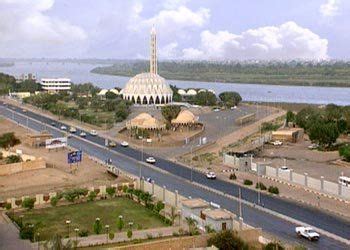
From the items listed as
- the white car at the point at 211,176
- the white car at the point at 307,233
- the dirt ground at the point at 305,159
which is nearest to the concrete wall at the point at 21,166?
the white car at the point at 211,176

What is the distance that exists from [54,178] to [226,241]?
1610 cm

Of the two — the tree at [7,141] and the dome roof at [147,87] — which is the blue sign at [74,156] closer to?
the tree at [7,141]

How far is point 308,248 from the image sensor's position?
21.3m

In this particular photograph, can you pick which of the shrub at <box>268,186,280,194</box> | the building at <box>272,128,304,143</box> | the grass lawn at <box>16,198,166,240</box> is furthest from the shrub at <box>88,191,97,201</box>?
the building at <box>272,128,304,143</box>

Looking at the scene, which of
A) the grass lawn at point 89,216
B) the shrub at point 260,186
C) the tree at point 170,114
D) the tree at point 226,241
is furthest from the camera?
the tree at point 170,114

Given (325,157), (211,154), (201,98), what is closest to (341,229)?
(325,157)

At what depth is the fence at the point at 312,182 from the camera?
29.0m

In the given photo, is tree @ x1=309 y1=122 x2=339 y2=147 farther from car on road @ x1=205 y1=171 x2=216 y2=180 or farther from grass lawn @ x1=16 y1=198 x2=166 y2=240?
grass lawn @ x1=16 y1=198 x2=166 y2=240

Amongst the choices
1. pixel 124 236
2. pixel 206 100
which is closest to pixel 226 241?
pixel 124 236

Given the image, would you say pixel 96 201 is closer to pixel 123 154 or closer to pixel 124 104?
pixel 123 154

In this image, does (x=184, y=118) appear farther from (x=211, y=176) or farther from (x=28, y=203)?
(x=28, y=203)

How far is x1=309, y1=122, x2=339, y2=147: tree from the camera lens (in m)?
42.0

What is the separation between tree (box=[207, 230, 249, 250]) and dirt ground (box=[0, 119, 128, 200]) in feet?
42.3

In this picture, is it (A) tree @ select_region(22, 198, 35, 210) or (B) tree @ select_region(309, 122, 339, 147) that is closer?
(A) tree @ select_region(22, 198, 35, 210)
